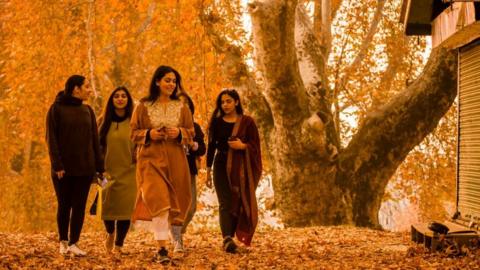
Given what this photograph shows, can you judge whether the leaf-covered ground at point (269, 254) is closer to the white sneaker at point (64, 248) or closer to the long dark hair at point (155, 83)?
the white sneaker at point (64, 248)

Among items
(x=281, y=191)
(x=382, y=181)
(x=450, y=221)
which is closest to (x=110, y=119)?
(x=450, y=221)

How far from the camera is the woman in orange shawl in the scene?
7.92 metres

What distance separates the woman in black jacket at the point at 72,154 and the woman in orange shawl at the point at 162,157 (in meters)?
0.60

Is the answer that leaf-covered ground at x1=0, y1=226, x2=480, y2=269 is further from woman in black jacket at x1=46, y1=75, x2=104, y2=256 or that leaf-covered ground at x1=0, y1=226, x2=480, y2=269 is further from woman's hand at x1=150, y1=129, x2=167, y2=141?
woman's hand at x1=150, y1=129, x2=167, y2=141

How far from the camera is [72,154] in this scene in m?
8.34

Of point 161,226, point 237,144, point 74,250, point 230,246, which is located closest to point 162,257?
point 161,226

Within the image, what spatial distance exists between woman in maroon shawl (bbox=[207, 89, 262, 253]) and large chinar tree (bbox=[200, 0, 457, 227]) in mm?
4384

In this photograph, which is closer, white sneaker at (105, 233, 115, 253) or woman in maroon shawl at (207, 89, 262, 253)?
white sneaker at (105, 233, 115, 253)

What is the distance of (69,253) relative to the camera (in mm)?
8461

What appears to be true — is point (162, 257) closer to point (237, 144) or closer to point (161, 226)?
point (161, 226)

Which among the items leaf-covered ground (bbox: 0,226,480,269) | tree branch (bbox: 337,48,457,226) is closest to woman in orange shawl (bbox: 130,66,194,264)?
leaf-covered ground (bbox: 0,226,480,269)

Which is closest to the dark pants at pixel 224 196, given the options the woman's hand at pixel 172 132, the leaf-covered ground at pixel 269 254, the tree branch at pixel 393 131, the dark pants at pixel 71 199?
the leaf-covered ground at pixel 269 254

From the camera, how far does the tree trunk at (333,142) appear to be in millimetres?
13688

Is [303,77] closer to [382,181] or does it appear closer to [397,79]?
[382,181]
